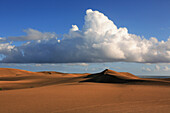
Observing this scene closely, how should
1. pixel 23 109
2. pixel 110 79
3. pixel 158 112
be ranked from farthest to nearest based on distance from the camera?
pixel 110 79, pixel 23 109, pixel 158 112

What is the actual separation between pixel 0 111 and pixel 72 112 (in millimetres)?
3793

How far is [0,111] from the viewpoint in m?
9.60

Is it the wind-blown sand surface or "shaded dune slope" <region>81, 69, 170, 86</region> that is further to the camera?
"shaded dune slope" <region>81, 69, 170, 86</region>

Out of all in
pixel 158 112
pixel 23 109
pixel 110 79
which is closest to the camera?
pixel 158 112

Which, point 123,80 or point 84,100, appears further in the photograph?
point 123,80

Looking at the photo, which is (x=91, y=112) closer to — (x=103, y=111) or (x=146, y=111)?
(x=103, y=111)

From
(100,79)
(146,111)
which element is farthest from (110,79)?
(146,111)

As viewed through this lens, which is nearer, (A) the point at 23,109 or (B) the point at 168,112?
(B) the point at 168,112

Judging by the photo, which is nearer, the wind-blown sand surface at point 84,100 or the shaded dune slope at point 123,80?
the wind-blown sand surface at point 84,100

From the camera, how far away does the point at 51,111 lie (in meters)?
9.54

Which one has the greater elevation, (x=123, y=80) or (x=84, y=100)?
(x=123, y=80)

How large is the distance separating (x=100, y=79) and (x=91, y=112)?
1212 inches

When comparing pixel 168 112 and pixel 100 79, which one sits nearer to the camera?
pixel 168 112

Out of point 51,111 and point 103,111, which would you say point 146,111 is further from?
point 51,111
